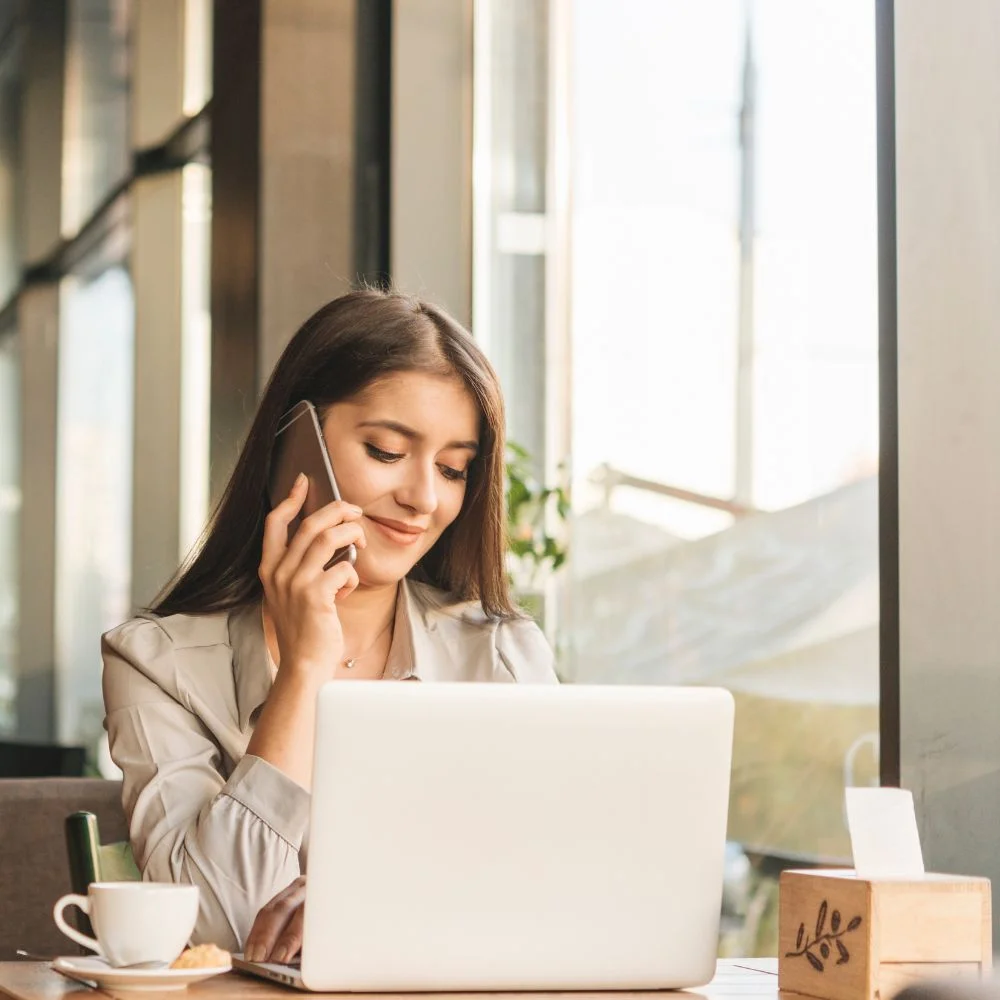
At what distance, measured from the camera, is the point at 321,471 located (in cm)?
219

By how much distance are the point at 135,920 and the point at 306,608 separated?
0.64 m

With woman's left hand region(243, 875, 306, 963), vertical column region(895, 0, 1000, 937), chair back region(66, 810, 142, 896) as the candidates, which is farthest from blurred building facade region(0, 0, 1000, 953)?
chair back region(66, 810, 142, 896)

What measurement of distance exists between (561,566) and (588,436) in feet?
0.98

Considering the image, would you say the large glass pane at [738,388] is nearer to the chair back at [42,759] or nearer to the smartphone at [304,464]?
the smartphone at [304,464]

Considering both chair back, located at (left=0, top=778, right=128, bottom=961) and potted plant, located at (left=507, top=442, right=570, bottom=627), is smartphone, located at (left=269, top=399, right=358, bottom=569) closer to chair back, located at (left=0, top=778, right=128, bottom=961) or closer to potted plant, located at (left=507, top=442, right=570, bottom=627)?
chair back, located at (left=0, top=778, right=128, bottom=961)

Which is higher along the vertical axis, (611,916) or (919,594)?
(919,594)

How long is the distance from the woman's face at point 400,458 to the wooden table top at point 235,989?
0.75 metres

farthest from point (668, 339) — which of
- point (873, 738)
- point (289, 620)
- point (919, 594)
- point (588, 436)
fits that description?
point (289, 620)

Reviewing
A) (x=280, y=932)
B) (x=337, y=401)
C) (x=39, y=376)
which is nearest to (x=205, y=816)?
(x=280, y=932)

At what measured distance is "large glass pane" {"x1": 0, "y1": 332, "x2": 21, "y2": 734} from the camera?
26.3 feet

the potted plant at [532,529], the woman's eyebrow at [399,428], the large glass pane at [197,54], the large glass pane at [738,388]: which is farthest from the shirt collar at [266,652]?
the large glass pane at [197,54]

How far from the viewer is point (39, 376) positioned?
26.4ft

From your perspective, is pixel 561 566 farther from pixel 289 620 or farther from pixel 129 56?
pixel 129 56

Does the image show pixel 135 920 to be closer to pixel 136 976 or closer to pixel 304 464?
pixel 136 976
